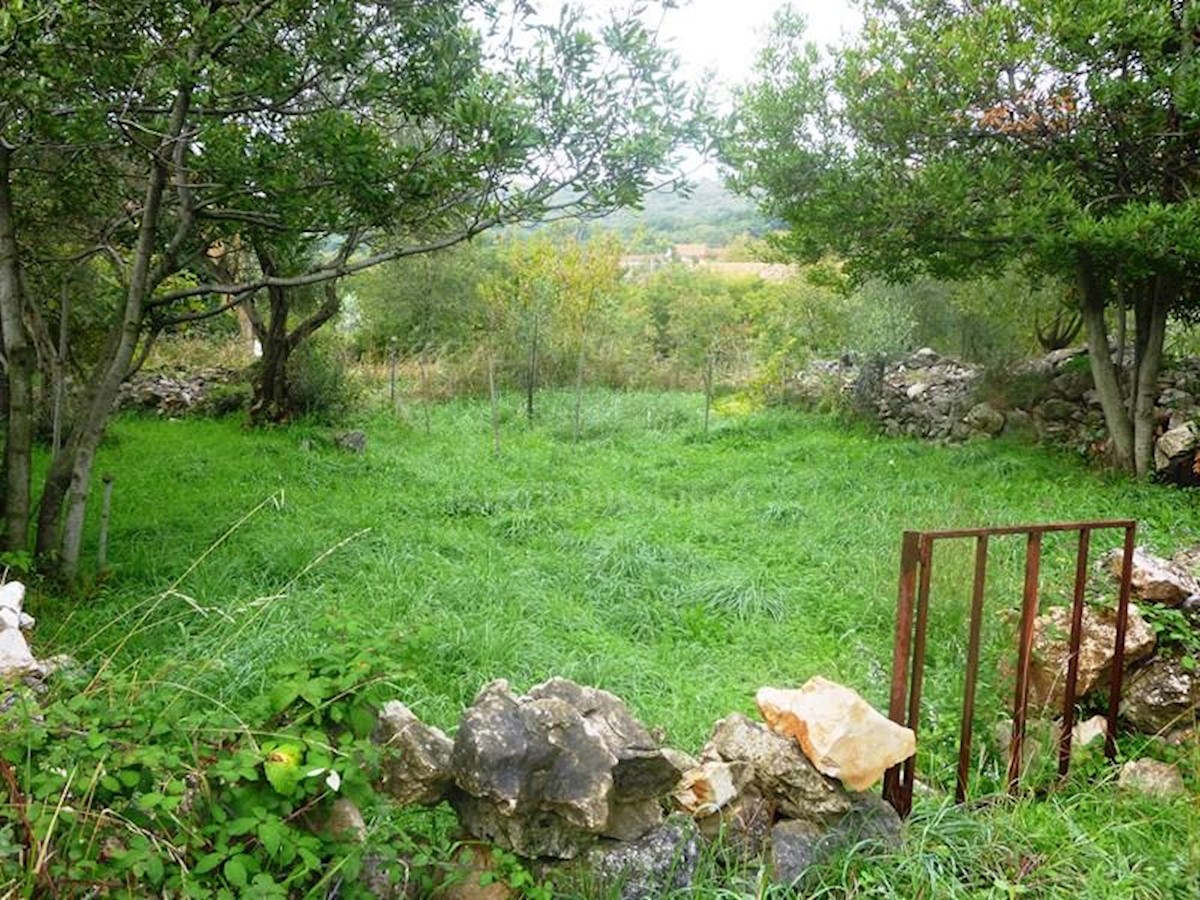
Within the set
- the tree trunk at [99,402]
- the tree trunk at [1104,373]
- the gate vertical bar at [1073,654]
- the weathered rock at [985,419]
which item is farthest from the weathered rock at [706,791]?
the weathered rock at [985,419]

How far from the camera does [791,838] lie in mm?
2109

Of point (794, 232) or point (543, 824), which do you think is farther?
point (794, 232)

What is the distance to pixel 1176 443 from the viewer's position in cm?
715

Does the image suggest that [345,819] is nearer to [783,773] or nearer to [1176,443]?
[783,773]

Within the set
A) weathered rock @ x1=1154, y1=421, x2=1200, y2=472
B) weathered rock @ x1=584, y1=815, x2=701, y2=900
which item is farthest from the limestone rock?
weathered rock @ x1=1154, y1=421, x2=1200, y2=472

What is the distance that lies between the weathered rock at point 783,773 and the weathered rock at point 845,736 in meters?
0.04

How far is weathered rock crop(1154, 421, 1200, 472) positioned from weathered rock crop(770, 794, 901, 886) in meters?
6.56

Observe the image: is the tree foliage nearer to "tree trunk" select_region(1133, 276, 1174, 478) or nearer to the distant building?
"tree trunk" select_region(1133, 276, 1174, 478)

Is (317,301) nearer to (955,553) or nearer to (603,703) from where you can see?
(955,553)

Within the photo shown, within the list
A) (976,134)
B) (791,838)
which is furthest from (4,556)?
(976,134)

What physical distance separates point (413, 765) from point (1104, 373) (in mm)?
8068

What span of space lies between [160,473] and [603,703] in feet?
21.7

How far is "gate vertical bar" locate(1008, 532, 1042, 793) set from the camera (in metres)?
2.44

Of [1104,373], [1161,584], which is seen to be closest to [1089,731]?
[1161,584]
